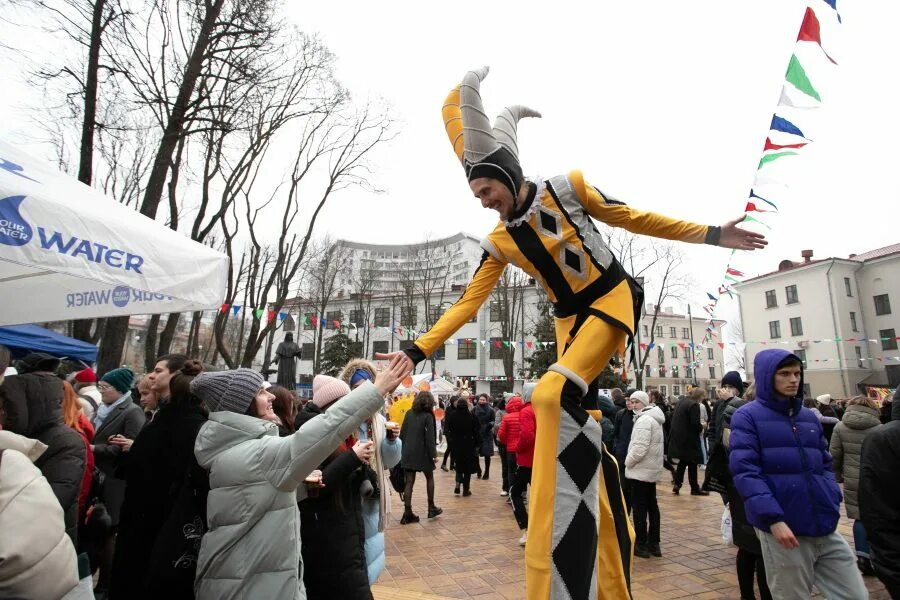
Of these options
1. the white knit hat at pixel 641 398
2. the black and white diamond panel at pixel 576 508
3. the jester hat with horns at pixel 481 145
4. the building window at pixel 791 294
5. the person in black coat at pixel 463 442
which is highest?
the building window at pixel 791 294

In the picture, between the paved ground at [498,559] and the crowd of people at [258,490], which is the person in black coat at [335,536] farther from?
the paved ground at [498,559]

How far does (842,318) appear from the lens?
108 ft

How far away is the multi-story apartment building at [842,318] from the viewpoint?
32.2m

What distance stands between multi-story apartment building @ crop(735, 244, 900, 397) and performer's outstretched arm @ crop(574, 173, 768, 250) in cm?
3570

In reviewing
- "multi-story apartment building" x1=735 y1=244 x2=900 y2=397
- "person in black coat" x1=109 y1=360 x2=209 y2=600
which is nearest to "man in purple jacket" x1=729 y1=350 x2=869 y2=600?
"person in black coat" x1=109 y1=360 x2=209 y2=600

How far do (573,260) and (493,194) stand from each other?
18.8 inches

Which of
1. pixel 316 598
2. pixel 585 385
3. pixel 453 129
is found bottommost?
pixel 316 598

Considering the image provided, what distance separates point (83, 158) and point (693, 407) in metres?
10.4

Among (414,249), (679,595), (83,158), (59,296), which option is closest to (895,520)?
(679,595)

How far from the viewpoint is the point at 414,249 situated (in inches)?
1612

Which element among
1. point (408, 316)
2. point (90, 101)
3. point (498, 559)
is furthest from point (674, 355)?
point (90, 101)

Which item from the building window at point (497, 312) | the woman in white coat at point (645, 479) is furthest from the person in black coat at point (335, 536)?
the building window at point (497, 312)

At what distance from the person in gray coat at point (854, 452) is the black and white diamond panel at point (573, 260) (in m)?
4.35

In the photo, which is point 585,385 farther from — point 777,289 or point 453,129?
point 777,289
